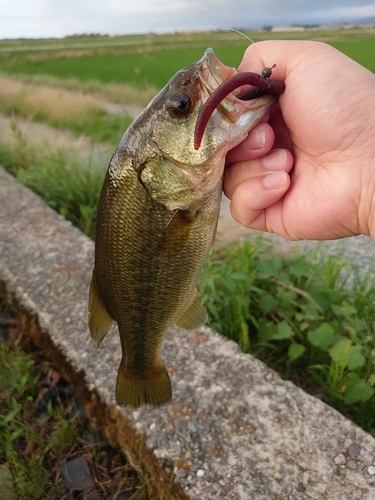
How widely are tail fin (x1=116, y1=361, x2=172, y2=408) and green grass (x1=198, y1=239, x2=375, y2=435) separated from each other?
0.81 metres

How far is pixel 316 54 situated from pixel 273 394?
1.58m

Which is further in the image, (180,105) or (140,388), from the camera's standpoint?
(140,388)

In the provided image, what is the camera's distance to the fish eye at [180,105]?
137cm

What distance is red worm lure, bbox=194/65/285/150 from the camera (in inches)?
48.2

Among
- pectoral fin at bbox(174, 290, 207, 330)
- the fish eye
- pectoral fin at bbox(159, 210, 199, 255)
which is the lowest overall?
pectoral fin at bbox(174, 290, 207, 330)

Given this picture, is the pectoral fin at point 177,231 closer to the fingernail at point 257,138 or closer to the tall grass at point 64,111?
the fingernail at point 257,138

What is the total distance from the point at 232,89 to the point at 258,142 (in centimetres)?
44

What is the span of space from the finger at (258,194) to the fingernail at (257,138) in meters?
0.17

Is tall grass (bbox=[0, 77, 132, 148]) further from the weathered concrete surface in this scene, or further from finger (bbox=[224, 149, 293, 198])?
finger (bbox=[224, 149, 293, 198])

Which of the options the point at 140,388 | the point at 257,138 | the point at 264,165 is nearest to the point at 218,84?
the point at 257,138

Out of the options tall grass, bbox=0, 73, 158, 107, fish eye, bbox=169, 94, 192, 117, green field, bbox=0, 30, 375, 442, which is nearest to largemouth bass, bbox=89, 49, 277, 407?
fish eye, bbox=169, 94, 192, 117

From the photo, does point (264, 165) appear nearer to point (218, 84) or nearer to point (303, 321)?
point (218, 84)

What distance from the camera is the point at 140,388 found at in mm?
1860

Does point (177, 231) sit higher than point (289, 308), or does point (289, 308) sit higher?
point (177, 231)
